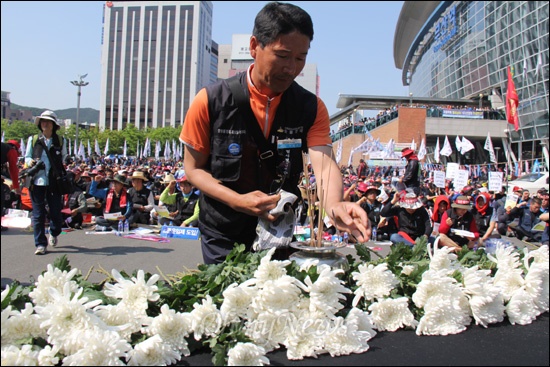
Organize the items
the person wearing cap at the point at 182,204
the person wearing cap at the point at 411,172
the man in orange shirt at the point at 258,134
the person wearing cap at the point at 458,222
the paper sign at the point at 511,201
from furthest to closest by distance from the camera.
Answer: the paper sign at the point at 511,201
the person wearing cap at the point at 411,172
the person wearing cap at the point at 182,204
the person wearing cap at the point at 458,222
the man in orange shirt at the point at 258,134

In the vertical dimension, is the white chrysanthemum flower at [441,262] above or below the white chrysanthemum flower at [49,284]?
above

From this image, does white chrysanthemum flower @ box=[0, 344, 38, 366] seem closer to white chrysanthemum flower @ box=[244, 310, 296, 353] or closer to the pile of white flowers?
the pile of white flowers

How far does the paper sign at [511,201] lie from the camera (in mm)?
10523

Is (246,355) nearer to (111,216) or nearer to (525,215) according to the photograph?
(111,216)

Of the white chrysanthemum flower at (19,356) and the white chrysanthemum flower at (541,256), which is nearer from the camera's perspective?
the white chrysanthemum flower at (19,356)

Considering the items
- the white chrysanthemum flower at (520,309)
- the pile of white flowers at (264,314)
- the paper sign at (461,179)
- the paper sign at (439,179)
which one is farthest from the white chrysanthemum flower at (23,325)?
the paper sign at (439,179)

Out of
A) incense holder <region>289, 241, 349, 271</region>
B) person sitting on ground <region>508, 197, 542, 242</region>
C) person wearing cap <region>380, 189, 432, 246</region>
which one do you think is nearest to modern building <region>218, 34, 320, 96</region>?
incense holder <region>289, 241, 349, 271</region>

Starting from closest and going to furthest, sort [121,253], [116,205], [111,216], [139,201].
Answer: [121,253], [111,216], [116,205], [139,201]

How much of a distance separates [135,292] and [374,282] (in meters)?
0.64

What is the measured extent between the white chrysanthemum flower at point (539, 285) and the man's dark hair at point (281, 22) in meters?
1.06

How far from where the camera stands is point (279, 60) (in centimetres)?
159

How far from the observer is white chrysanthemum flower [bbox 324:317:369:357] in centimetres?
109

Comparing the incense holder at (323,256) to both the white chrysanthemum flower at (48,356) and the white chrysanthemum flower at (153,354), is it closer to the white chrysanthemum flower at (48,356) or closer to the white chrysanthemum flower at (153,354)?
the white chrysanthemum flower at (153,354)

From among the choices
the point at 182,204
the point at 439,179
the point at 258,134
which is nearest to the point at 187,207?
the point at 182,204
